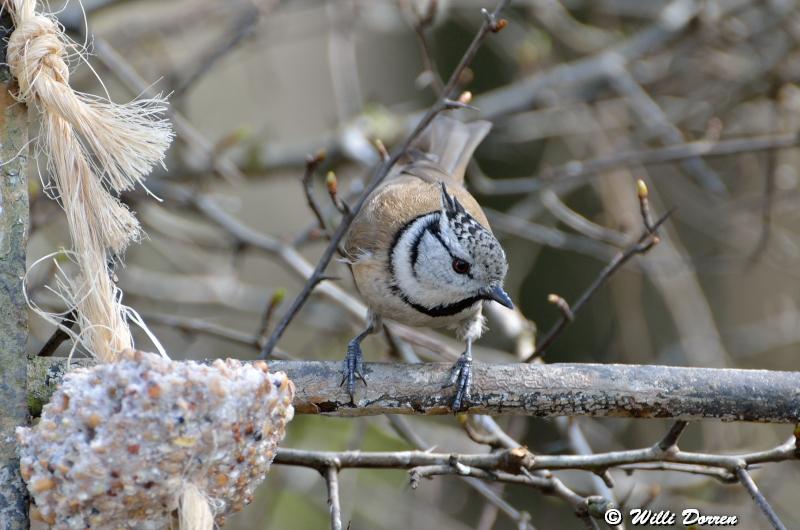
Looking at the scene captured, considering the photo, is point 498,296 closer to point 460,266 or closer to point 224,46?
point 460,266

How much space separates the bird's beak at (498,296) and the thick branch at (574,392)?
0.65 meters

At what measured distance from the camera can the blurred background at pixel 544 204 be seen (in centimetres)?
334

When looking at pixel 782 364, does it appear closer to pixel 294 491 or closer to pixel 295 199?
pixel 294 491

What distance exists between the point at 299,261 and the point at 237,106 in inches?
151

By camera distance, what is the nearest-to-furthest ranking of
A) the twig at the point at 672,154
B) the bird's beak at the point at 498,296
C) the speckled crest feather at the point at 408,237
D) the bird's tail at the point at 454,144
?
the bird's beak at the point at 498,296 → the speckled crest feather at the point at 408,237 → the twig at the point at 672,154 → the bird's tail at the point at 454,144

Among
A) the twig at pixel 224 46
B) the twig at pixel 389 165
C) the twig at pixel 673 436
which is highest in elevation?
the twig at pixel 224 46

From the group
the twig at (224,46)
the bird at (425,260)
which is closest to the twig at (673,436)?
the bird at (425,260)

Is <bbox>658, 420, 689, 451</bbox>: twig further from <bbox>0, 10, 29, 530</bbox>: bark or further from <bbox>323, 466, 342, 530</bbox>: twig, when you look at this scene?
<bbox>0, 10, 29, 530</bbox>: bark

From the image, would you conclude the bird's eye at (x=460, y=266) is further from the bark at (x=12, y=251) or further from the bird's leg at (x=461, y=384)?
the bark at (x=12, y=251)

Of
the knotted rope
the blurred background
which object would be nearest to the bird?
the blurred background

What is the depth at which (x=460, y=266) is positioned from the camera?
2.50m

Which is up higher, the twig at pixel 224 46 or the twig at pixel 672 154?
the twig at pixel 672 154

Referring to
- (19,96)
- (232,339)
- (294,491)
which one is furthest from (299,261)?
(19,96)

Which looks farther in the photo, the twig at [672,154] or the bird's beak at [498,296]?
the twig at [672,154]
